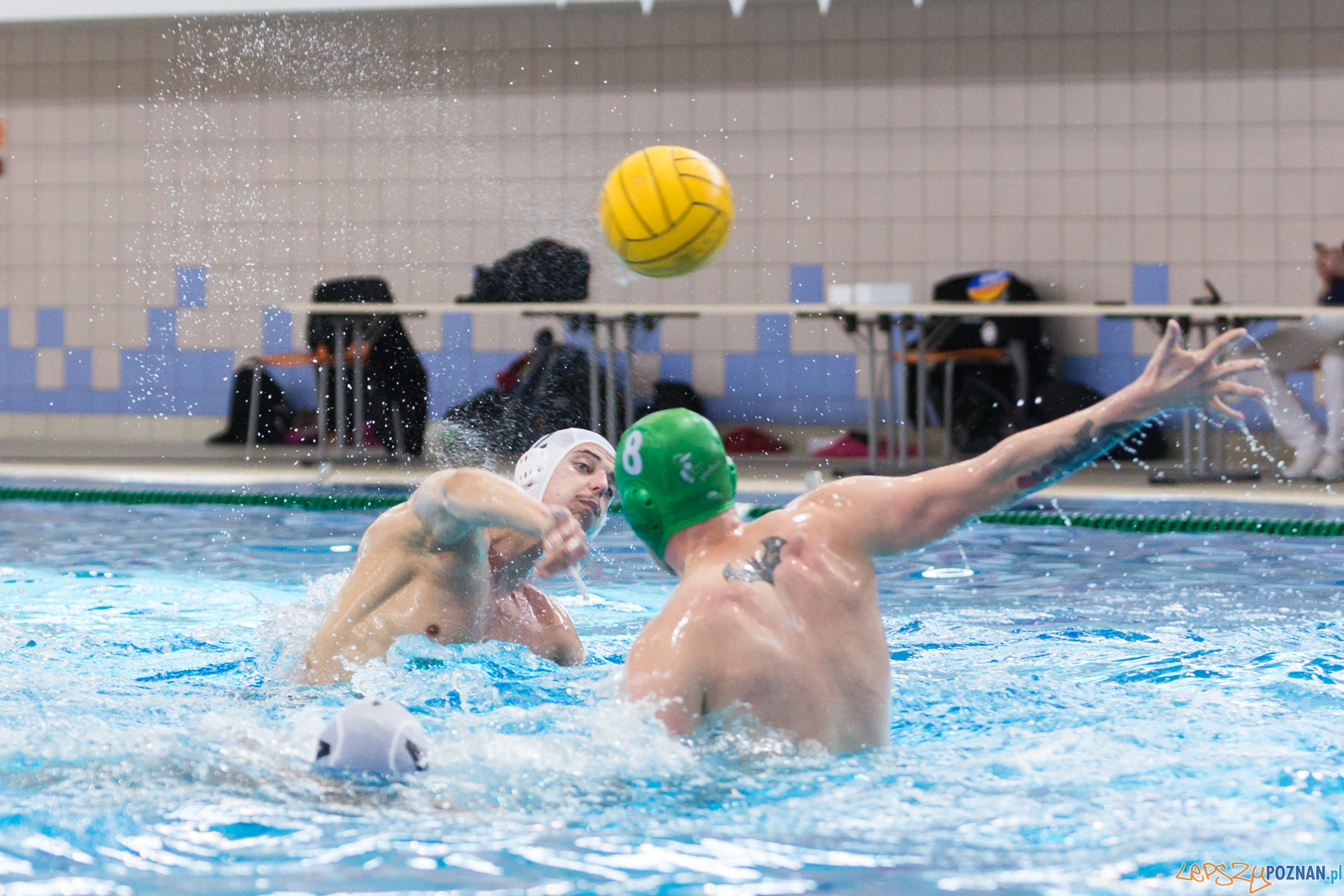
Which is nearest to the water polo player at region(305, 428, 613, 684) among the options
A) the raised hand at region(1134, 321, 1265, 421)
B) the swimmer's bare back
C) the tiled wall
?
the swimmer's bare back

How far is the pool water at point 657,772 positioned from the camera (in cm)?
201

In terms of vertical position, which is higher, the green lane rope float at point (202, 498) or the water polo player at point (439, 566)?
the water polo player at point (439, 566)

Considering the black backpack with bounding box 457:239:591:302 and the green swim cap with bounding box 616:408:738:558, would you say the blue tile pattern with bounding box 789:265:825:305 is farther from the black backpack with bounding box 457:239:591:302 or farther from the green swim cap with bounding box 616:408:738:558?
the green swim cap with bounding box 616:408:738:558

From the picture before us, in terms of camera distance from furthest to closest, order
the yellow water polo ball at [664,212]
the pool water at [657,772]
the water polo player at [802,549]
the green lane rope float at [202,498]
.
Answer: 1. the green lane rope float at [202,498]
2. the yellow water polo ball at [664,212]
3. the water polo player at [802,549]
4. the pool water at [657,772]

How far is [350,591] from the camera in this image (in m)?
3.19

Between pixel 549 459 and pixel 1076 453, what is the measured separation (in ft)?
4.24

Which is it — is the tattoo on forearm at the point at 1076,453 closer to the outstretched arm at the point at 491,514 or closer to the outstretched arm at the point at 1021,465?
the outstretched arm at the point at 1021,465

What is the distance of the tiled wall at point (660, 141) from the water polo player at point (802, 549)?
7.49 metres

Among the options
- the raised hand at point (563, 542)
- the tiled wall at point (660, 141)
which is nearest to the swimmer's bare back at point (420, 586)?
the raised hand at point (563, 542)

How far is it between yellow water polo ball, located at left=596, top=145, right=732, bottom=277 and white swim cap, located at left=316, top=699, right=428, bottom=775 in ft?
5.86

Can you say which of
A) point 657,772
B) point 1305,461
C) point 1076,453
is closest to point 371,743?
A: point 657,772

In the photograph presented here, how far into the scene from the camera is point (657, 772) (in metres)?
2.28

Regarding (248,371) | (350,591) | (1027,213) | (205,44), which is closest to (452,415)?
(248,371)

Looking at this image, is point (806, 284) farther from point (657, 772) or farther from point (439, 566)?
point (657, 772)
